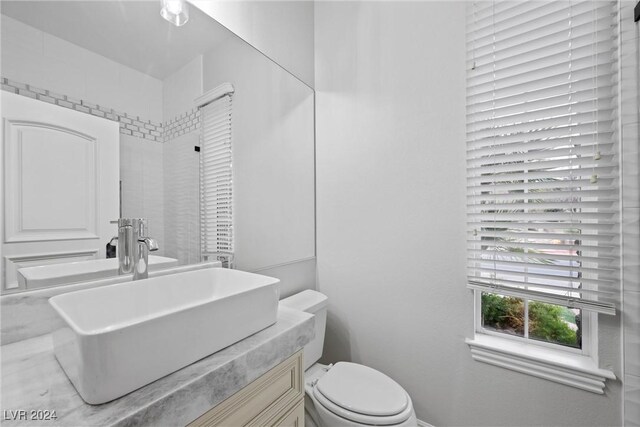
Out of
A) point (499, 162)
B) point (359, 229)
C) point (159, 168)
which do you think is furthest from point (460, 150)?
point (159, 168)

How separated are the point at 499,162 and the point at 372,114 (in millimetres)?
723

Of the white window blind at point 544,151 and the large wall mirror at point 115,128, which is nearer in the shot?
the large wall mirror at point 115,128

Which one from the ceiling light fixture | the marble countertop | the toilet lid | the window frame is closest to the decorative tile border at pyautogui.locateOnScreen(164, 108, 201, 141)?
the ceiling light fixture

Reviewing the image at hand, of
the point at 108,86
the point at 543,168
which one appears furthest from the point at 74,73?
the point at 543,168

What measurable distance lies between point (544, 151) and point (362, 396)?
130 centimetres

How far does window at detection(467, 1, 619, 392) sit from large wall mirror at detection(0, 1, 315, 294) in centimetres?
112

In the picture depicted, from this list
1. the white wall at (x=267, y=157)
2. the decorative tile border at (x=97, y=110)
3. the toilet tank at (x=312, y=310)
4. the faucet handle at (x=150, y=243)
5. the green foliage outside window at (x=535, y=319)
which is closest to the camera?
the decorative tile border at (x=97, y=110)

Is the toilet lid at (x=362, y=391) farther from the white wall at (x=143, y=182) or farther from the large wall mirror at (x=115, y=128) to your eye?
the white wall at (x=143, y=182)

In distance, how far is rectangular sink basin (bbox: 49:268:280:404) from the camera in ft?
1.59

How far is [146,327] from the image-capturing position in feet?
1.77

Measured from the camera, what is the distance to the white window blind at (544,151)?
105 cm

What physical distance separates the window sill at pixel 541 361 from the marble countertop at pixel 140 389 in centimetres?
103

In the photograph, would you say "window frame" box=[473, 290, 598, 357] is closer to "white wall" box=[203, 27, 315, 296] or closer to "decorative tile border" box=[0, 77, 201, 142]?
"white wall" box=[203, 27, 315, 296]

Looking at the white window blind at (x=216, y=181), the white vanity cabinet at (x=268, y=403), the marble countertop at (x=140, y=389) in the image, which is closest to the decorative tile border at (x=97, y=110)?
the white window blind at (x=216, y=181)
